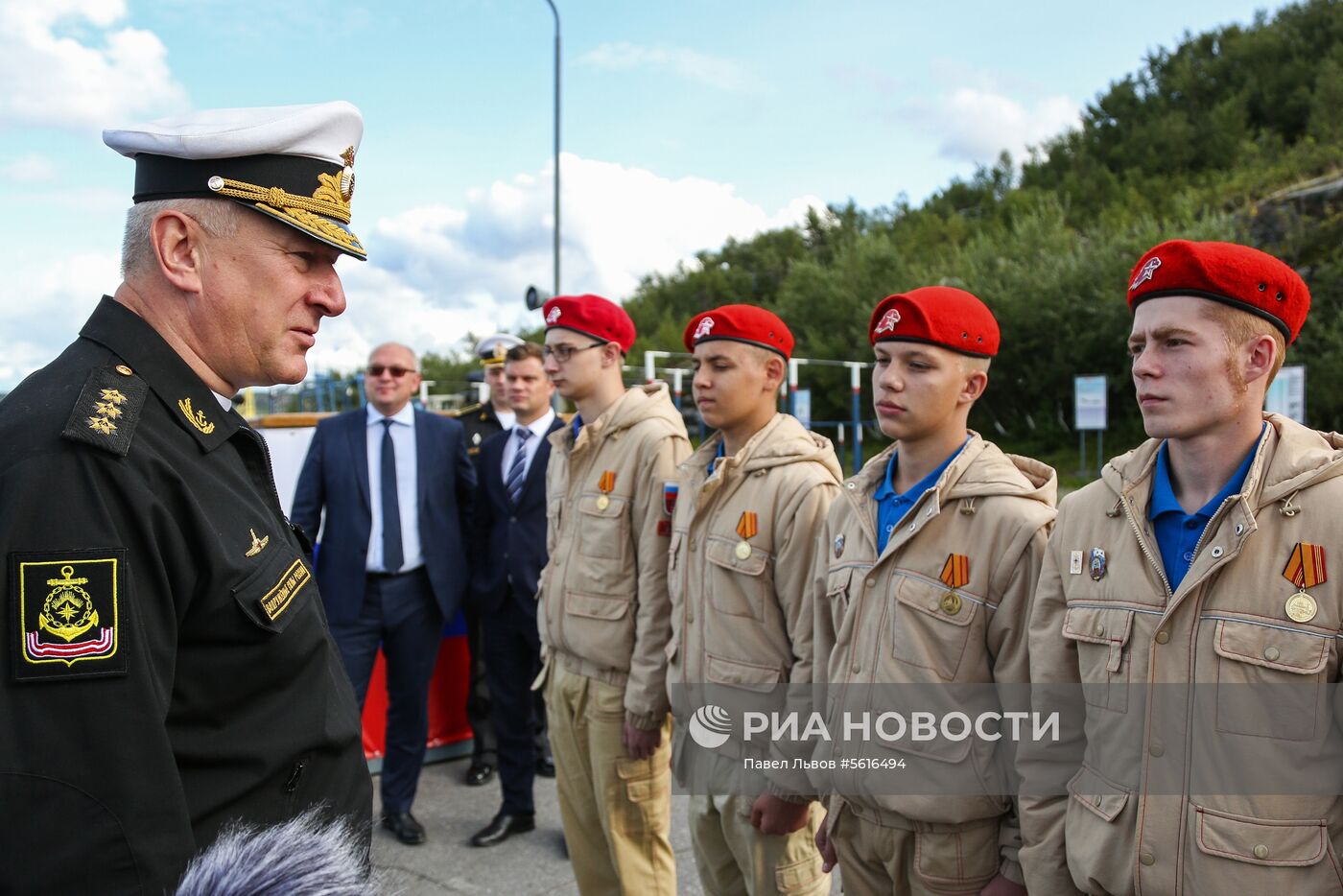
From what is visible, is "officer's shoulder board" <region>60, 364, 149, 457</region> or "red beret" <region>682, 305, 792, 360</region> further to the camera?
"red beret" <region>682, 305, 792, 360</region>

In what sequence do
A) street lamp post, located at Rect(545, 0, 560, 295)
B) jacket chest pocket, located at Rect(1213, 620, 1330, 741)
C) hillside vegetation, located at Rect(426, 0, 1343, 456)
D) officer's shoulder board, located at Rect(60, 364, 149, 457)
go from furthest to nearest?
1. hillside vegetation, located at Rect(426, 0, 1343, 456)
2. street lamp post, located at Rect(545, 0, 560, 295)
3. jacket chest pocket, located at Rect(1213, 620, 1330, 741)
4. officer's shoulder board, located at Rect(60, 364, 149, 457)

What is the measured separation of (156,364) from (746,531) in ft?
5.98

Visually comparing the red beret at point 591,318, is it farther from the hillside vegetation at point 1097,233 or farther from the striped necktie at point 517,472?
the hillside vegetation at point 1097,233

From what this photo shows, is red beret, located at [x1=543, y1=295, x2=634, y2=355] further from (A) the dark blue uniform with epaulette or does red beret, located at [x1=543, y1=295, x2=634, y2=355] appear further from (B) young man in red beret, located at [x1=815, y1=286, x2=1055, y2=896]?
(B) young man in red beret, located at [x1=815, y1=286, x2=1055, y2=896]

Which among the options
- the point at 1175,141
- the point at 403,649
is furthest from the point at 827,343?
the point at 403,649

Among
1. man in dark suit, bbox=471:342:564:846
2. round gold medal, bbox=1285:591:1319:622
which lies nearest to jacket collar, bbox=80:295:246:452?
round gold medal, bbox=1285:591:1319:622

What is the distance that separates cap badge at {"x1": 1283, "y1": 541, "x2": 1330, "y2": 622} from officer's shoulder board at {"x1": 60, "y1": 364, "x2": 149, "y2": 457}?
1.89 meters

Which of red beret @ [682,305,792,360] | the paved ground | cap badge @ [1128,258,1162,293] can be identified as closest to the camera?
cap badge @ [1128,258,1162,293]

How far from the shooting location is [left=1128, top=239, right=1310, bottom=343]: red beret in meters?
1.78

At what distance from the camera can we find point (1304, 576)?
1.63 metres

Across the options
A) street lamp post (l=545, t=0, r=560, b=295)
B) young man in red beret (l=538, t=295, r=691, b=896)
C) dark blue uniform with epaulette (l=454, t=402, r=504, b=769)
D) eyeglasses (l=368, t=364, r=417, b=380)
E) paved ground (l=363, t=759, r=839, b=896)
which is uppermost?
street lamp post (l=545, t=0, r=560, b=295)

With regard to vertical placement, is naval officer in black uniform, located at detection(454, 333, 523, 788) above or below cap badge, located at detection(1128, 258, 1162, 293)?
below

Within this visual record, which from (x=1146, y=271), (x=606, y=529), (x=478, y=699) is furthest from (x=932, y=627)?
(x=478, y=699)

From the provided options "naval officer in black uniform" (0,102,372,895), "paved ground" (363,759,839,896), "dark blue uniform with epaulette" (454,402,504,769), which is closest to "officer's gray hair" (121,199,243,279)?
"naval officer in black uniform" (0,102,372,895)
